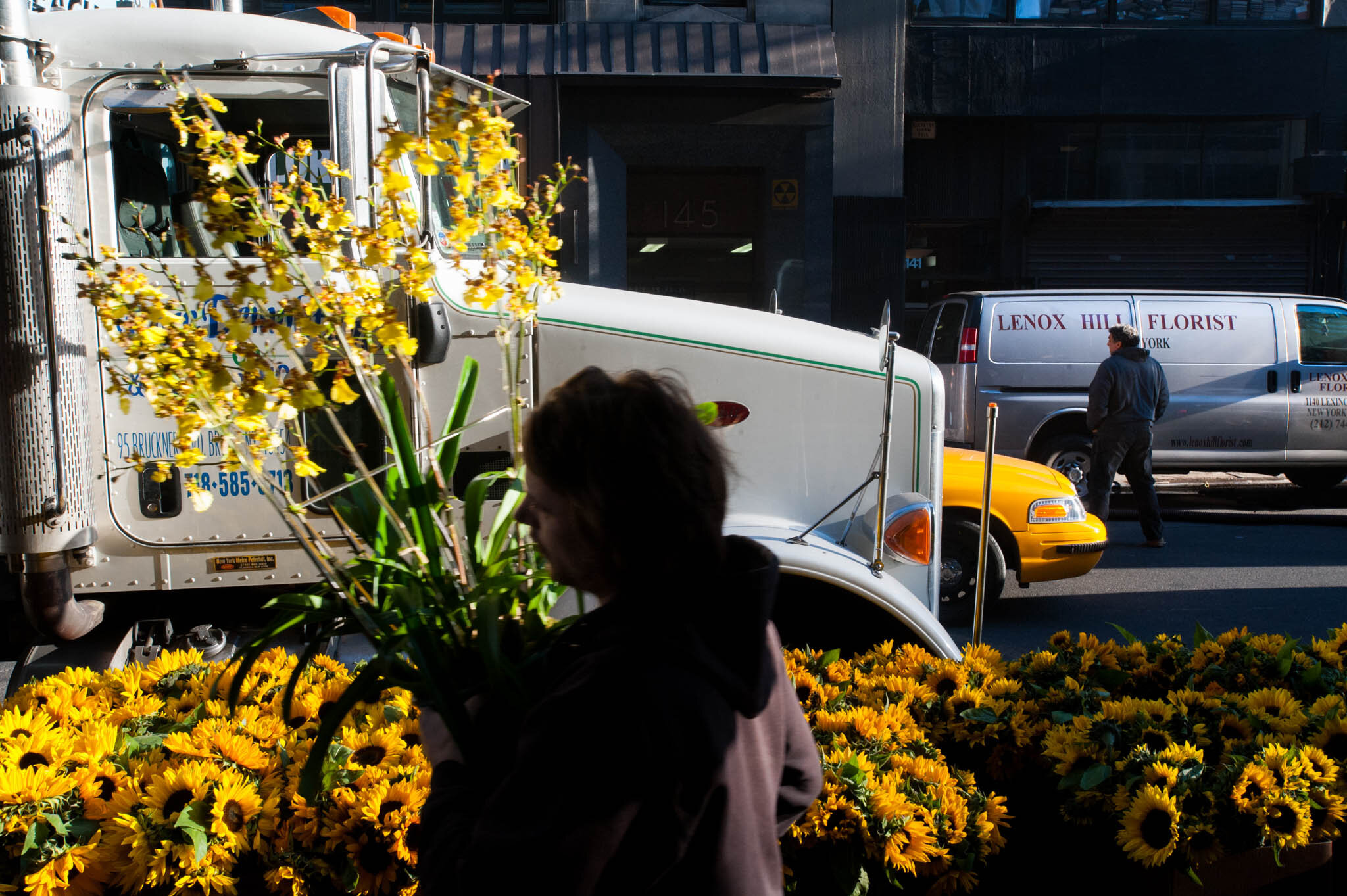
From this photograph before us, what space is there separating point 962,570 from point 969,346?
4.62m

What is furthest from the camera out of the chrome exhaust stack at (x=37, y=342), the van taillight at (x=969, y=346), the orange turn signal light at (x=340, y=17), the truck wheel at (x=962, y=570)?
the van taillight at (x=969, y=346)

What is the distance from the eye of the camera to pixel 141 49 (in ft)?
12.3

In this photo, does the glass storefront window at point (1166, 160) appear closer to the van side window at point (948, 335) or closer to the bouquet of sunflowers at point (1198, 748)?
the van side window at point (948, 335)

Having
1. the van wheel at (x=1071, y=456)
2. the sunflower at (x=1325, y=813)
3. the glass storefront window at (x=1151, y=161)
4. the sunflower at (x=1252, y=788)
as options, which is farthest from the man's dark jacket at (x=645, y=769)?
the glass storefront window at (x=1151, y=161)

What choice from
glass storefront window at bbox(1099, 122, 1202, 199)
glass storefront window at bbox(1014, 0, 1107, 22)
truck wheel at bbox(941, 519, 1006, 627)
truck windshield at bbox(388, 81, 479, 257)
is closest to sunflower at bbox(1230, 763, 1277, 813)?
truck windshield at bbox(388, 81, 479, 257)

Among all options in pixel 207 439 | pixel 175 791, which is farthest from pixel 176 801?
pixel 207 439

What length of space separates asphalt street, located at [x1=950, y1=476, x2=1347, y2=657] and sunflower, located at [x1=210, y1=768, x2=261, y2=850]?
197 inches

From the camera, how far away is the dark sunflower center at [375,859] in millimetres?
2215

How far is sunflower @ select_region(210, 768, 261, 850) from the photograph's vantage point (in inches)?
85.7

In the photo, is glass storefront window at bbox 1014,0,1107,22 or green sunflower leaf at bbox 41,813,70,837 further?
glass storefront window at bbox 1014,0,1107,22

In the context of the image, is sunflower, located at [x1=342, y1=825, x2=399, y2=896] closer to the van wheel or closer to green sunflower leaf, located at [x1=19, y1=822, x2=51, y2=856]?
green sunflower leaf, located at [x1=19, y1=822, x2=51, y2=856]

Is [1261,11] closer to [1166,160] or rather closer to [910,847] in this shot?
[1166,160]

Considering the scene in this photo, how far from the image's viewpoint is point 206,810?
2205mm

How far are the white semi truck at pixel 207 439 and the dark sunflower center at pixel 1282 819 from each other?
50.6 inches
